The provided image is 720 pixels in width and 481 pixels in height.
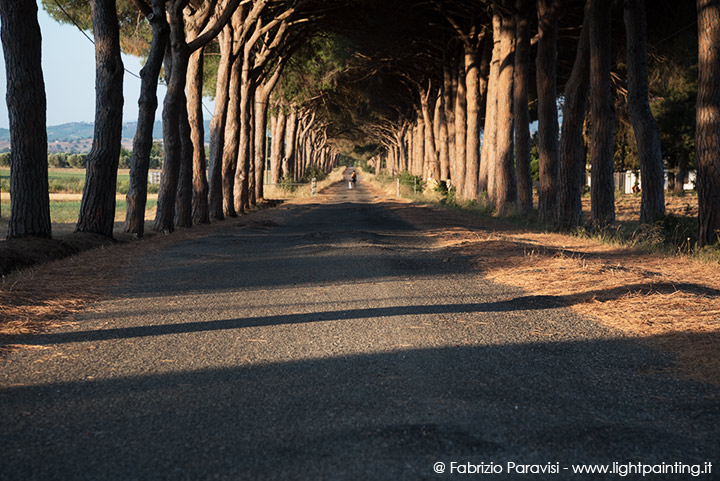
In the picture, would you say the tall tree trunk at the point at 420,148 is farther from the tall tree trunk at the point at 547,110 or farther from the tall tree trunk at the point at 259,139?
the tall tree trunk at the point at 547,110

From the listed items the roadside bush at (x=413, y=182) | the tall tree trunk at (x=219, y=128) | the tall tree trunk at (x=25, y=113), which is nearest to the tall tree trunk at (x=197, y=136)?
the tall tree trunk at (x=219, y=128)

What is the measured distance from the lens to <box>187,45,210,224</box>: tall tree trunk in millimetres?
22109

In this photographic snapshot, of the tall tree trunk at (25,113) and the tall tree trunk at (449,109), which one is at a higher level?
the tall tree trunk at (449,109)

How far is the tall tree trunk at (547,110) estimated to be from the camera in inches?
814

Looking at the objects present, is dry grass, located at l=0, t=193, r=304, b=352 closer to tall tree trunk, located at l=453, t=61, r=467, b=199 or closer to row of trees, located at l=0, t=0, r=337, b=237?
row of trees, located at l=0, t=0, r=337, b=237

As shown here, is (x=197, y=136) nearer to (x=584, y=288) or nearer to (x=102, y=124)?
(x=102, y=124)

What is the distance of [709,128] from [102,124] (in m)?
11.5

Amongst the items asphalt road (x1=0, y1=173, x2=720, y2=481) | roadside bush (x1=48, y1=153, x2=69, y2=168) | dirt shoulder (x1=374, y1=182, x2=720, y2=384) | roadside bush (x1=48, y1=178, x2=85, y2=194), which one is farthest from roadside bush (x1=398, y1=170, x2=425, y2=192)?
roadside bush (x1=48, y1=153, x2=69, y2=168)

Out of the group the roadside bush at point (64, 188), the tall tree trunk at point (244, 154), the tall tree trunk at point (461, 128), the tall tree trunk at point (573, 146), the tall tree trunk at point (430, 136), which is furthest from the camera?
the roadside bush at point (64, 188)

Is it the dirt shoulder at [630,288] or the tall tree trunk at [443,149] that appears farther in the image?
the tall tree trunk at [443,149]

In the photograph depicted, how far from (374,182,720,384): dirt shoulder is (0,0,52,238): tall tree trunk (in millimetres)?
7449

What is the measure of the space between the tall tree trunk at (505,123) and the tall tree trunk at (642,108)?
822cm

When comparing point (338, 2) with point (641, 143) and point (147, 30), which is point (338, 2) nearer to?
point (147, 30)

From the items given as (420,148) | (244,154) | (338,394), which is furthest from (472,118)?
(338,394)
